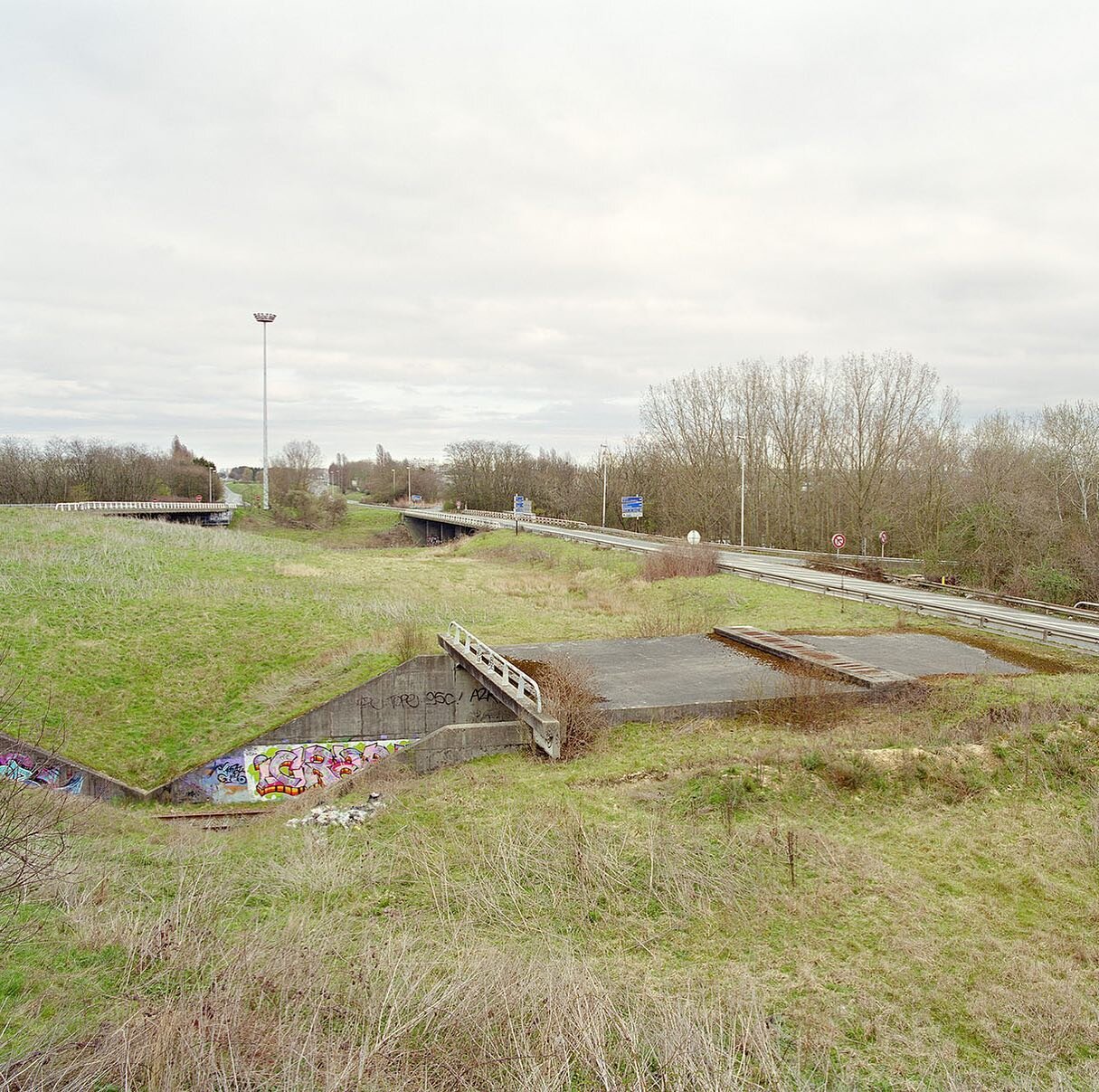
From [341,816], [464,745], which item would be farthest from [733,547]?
[341,816]

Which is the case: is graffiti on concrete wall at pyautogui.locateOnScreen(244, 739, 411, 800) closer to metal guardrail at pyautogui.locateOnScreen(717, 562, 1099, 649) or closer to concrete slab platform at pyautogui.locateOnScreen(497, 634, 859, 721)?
concrete slab platform at pyautogui.locateOnScreen(497, 634, 859, 721)

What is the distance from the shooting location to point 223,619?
Answer: 2691 cm

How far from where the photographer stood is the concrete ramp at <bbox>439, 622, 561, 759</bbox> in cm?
1645

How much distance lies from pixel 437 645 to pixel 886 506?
39317 millimetres

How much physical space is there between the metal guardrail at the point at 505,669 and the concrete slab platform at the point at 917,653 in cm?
941

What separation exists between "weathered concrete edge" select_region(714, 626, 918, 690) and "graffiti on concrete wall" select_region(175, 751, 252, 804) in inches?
578

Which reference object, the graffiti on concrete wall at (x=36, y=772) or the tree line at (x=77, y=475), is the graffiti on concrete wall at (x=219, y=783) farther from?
the tree line at (x=77, y=475)

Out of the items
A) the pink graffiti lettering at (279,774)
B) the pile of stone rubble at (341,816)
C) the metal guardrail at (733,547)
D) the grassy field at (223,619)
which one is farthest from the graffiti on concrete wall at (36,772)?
the metal guardrail at (733,547)

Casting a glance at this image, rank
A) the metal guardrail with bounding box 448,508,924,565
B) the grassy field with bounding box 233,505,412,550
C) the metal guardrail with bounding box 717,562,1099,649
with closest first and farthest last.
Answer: the metal guardrail with bounding box 717,562,1099,649
the metal guardrail with bounding box 448,508,924,565
the grassy field with bounding box 233,505,412,550

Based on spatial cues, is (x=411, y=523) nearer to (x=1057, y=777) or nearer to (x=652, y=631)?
(x=652, y=631)

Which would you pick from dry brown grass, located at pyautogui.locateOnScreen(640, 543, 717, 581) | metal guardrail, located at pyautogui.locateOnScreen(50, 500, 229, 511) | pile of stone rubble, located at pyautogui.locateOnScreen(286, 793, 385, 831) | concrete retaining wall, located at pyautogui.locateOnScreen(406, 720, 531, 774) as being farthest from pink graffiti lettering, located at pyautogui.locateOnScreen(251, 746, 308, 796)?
metal guardrail, located at pyautogui.locateOnScreen(50, 500, 229, 511)

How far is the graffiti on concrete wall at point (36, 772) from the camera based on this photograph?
57.3 ft

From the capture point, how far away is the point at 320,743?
20312 mm

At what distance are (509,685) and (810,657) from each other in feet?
27.6
